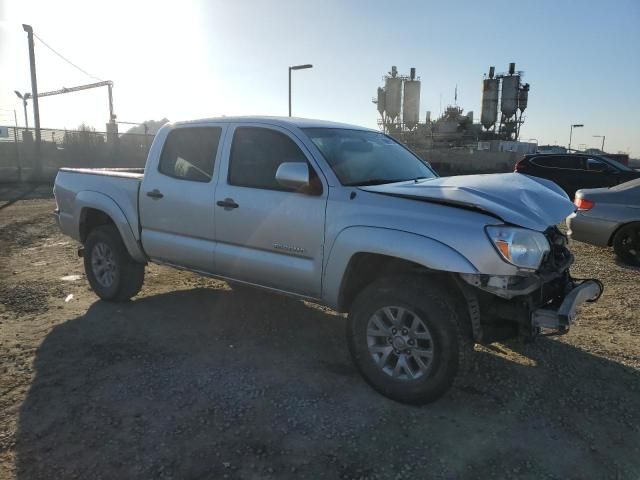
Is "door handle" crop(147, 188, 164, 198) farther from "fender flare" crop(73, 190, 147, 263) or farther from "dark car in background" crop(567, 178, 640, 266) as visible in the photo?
"dark car in background" crop(567, 178, 640, 266)

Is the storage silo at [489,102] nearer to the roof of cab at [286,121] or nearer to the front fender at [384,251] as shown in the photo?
the roof of cab at [286,121]

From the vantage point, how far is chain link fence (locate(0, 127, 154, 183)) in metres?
19.0

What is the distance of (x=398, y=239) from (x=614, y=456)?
68.0 inches

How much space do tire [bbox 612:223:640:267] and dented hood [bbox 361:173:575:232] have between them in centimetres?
423

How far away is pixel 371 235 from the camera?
128 inches

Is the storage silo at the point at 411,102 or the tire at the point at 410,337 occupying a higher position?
the storage silo at the point at 411,102

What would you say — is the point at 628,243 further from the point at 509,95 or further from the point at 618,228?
the point at 509,95

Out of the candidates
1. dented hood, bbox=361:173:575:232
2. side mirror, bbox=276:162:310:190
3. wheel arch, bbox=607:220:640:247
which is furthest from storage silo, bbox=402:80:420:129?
side mirror, bbox=276:162:310:190

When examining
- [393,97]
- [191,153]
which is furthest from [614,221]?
[393,97]

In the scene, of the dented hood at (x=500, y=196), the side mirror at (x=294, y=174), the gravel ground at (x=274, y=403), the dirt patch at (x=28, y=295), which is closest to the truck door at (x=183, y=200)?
the gravel ground at (x=274, y=403)

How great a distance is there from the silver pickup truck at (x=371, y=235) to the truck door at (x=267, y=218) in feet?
0.04

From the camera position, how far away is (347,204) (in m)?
3.45

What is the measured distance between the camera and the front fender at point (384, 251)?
296 cm

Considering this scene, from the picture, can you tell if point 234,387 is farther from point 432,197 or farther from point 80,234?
point 80,234
